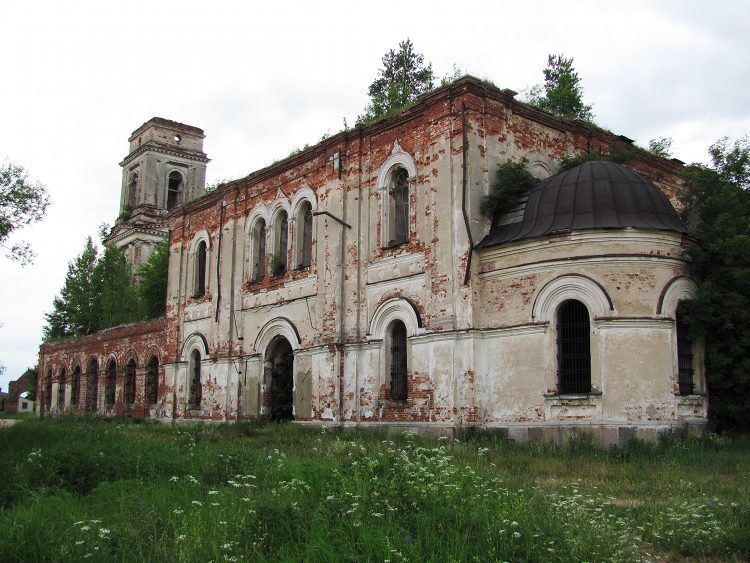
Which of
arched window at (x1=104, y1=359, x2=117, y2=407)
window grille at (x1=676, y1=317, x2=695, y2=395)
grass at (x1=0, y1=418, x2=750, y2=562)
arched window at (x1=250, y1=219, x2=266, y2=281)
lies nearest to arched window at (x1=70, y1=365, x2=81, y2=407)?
arched window at (x1=104, y1=359, x2=117, y2=407)

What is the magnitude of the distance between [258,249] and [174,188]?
90.7 feet

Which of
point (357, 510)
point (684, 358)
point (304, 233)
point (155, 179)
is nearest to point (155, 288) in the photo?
point (155, 179)

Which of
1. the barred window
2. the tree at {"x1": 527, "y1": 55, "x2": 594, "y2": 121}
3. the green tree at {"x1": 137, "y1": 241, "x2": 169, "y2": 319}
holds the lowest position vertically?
the barred window

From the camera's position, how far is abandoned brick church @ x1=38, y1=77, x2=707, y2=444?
14.1 m

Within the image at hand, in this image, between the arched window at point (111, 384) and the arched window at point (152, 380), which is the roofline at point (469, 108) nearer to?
the arched window at point (152, 380)

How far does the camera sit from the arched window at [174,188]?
47.8m

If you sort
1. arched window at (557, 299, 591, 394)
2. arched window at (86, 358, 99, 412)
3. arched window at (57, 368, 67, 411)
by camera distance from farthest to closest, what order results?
arched window at (57, 368, 67, 411), arched window at (86, 358, 99, 412), arched window at (557, 299, 591, 394)

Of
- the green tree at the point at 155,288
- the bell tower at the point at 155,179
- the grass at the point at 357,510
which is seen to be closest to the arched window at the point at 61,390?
the green tree at the point at 155,288

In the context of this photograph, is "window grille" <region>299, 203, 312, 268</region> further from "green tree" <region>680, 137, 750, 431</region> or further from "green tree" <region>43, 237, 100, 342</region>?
"green tree" <region>43, 237, 100, 342</region>

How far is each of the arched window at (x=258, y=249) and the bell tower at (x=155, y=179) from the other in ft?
82.9

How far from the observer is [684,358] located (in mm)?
14898

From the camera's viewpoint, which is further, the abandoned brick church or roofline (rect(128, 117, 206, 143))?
roofline (rect(128, 117, 206, 143))

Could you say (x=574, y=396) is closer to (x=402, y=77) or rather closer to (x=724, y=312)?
(x=724, y=312)

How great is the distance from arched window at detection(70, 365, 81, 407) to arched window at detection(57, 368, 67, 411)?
1.15 meters
